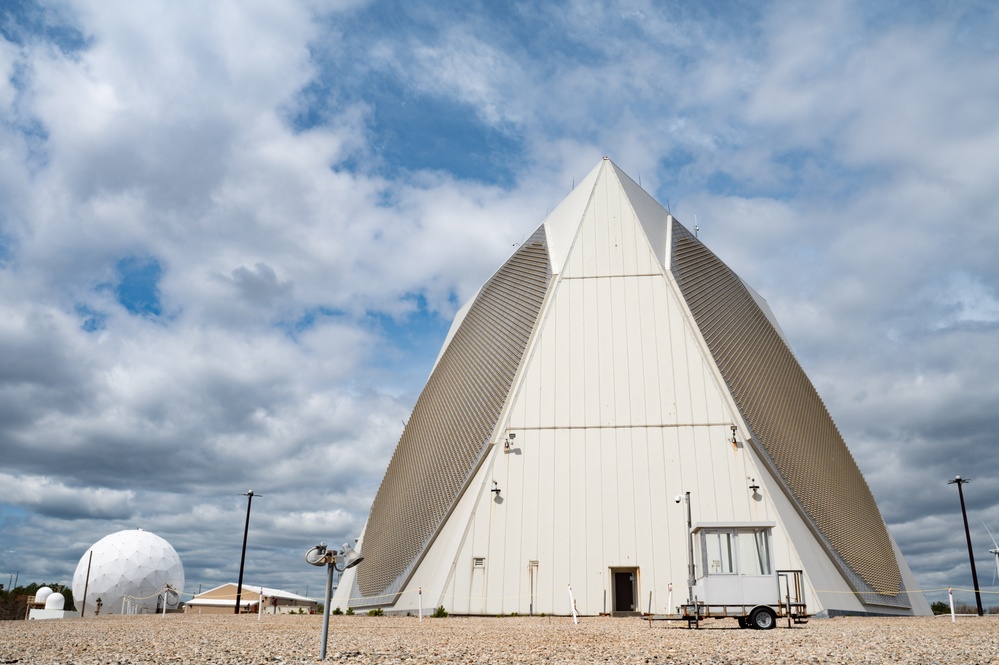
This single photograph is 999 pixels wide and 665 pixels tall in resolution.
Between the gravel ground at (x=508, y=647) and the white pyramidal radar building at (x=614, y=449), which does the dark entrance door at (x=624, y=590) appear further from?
the gravel ground at (x=508, y=647)

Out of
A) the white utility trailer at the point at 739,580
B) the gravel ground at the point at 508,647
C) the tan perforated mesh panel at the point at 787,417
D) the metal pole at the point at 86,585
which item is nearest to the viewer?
the gravel ground at the point at 508,647

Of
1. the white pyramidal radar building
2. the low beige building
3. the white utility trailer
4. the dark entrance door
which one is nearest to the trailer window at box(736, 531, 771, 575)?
the white utility trailer

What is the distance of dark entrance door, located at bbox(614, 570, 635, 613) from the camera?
2111 centimetres

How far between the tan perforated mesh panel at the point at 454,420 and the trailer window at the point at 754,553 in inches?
393

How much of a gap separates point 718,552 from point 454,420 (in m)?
12.9

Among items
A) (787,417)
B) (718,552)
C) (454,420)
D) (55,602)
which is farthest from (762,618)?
(55,602)

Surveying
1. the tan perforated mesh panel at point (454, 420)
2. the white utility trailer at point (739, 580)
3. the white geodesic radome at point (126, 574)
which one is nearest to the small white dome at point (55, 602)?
the white geodesic radome at point (126, 574)

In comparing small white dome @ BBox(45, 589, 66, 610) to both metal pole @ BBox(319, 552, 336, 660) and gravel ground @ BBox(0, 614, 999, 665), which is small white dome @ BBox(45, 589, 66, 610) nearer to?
gravel ground @ BBox(0, 614, 999, 665)

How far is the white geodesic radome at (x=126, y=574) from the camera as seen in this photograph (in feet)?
138

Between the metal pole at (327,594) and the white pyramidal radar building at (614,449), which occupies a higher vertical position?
the white pyramidal radar building at (614,449)

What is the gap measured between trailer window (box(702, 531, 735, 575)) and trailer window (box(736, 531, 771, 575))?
21cm

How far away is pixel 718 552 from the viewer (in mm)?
15320

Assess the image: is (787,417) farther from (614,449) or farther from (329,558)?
(329,558)

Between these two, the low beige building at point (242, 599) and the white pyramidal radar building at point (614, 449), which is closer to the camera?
the white pyramidal radar building at point (614, 449)
